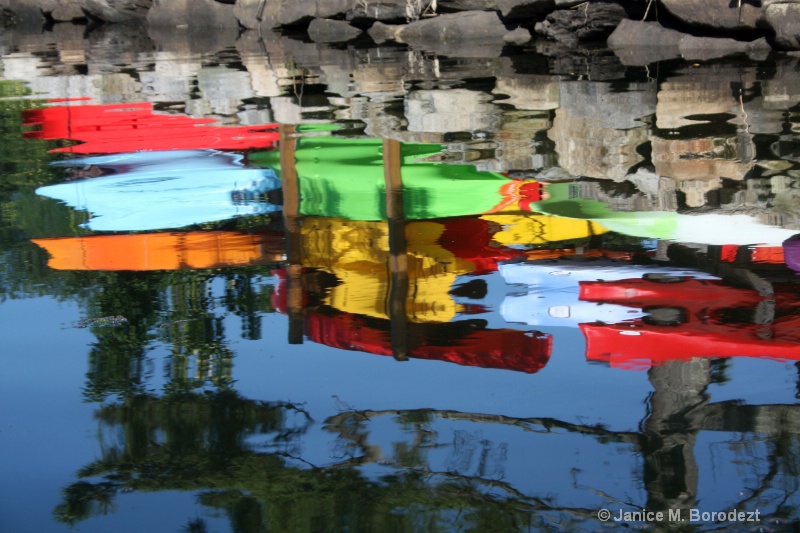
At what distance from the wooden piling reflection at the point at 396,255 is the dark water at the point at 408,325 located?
16 mm

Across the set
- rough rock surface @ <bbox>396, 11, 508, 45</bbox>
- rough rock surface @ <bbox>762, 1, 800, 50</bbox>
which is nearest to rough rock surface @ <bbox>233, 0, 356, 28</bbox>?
rough rock surface @ <bbox>396, 11, 508, 45</bbox>

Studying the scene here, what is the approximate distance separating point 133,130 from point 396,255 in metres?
4.23

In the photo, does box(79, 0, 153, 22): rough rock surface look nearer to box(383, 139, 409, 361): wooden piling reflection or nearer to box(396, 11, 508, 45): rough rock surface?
box(396, 11, 508, 45): rough rock surface

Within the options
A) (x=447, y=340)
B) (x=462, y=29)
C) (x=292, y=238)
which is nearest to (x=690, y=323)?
(x=447, y=340)

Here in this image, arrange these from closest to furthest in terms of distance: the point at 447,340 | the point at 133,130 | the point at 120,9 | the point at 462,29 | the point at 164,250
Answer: the point at 447,340, the point at 164,250, the point at 133,130, the point at 462,29, the point at 120,9

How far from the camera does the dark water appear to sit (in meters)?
2.41

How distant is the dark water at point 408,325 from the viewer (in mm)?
2414

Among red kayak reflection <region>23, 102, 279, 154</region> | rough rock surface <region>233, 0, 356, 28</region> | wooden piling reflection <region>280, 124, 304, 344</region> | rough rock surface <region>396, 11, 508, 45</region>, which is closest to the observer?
wooden piling reflection <region>280, 124, 304, 344</region>

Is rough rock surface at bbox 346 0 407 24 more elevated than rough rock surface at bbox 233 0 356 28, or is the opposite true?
rough rock surface at bbox 233 0 356 28

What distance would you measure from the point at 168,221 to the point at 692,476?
319 centimetres

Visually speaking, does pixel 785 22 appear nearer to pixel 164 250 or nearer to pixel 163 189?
pixel 163 189

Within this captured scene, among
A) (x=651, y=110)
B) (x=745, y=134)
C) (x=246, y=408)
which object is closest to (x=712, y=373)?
(x=246, y=408)

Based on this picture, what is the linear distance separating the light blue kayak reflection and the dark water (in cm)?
3

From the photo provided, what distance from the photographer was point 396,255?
4.28 metres
